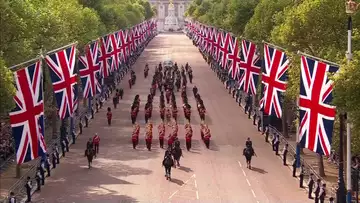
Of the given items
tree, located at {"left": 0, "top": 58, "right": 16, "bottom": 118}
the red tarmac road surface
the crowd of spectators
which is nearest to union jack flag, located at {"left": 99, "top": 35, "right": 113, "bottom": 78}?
the red tarmac road surface

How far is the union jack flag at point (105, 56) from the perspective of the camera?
5841 centimetres

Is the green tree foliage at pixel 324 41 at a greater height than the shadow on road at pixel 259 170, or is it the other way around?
the green tree foliage at pixel 324 41

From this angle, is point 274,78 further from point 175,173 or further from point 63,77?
point 63,77

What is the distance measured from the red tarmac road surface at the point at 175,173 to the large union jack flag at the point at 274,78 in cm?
342

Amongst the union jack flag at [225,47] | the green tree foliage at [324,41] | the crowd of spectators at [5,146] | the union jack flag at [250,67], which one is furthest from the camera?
the union jack flag at [225,47]

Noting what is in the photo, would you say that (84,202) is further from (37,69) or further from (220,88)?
(220,88)

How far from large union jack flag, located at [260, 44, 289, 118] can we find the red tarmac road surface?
3417 mm

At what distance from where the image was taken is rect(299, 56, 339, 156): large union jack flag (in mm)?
26484

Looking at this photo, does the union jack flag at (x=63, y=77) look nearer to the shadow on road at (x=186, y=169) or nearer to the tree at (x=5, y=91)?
the shadow on road at (x=186, y=169)

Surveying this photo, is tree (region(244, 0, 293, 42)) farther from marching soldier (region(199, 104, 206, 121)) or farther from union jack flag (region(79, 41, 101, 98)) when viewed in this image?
union jack flag (region(79, 41, 101, 98))

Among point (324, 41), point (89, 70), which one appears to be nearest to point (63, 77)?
point (324, 41)

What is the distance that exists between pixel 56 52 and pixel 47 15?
791cm

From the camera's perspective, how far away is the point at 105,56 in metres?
59.2

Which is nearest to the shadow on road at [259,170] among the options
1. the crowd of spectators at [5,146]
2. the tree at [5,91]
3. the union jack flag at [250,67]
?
the union jack flag at [250,67]
